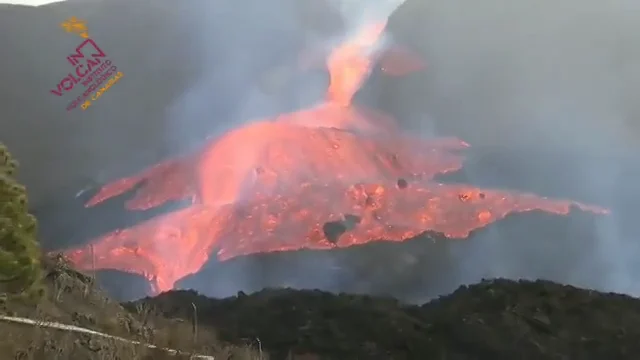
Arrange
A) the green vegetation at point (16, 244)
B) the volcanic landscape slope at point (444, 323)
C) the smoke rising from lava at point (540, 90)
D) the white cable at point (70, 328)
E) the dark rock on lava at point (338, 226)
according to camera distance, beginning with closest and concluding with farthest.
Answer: the green vegetation at point (16, 244), the white cable at point (70, 328), the volcanic landscape slope at point (444, 323), the smoke rising from lava at point (540, 90), the dark rock on lava at point (338, 226)

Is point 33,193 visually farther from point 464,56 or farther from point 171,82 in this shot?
point 464,56

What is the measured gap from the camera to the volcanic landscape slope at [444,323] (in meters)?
3.25

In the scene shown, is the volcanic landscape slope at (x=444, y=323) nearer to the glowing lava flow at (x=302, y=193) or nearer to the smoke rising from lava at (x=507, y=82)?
the smoke rising from lava at (x=507, y=82)

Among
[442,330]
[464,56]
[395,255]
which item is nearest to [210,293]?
[395,255]

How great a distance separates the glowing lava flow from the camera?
12.3 ft

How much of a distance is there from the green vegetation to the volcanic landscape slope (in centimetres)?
109

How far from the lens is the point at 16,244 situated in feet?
8.24

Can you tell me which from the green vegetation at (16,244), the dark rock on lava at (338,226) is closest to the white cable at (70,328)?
the green vegetation at (16,244)

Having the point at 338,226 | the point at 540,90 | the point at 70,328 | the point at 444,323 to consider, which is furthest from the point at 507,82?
the point at 70,328

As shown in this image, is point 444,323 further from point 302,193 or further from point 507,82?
point 507,82

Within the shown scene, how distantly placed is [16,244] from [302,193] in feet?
5.44

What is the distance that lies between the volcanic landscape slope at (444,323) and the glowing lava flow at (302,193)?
32cm

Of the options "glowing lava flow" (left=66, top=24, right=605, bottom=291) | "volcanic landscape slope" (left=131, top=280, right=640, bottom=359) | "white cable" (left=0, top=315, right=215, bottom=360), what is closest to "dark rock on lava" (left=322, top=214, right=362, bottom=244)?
"glowing lava flow" (left=66, top=24, right=605, bottom=291)

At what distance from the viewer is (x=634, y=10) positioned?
12.5 feet
